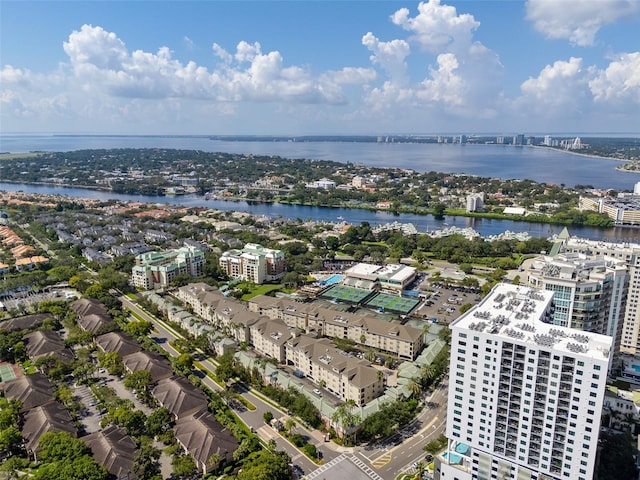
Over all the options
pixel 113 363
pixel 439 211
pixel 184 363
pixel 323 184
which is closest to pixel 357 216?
pixel 439 211

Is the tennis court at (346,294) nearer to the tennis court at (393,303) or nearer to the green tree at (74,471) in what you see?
the tennis court at (393,303)

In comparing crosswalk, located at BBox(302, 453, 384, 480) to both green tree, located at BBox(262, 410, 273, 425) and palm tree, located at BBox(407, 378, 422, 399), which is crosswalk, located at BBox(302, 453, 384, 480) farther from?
palm tree, located at BBox(407, 378, 422, 399)

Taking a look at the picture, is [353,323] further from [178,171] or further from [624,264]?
[178,171]

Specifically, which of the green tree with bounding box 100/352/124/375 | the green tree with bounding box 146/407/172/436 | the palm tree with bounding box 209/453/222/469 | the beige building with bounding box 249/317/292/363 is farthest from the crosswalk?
the green tree with bounding box 100/352/124/375

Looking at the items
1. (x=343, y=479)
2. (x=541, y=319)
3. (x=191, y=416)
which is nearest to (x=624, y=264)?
(x=541, y=319)

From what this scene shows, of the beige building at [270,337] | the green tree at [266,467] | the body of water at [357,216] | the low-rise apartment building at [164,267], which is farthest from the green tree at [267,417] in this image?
the body of water at [357,216]

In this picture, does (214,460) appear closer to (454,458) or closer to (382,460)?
(382,460)
